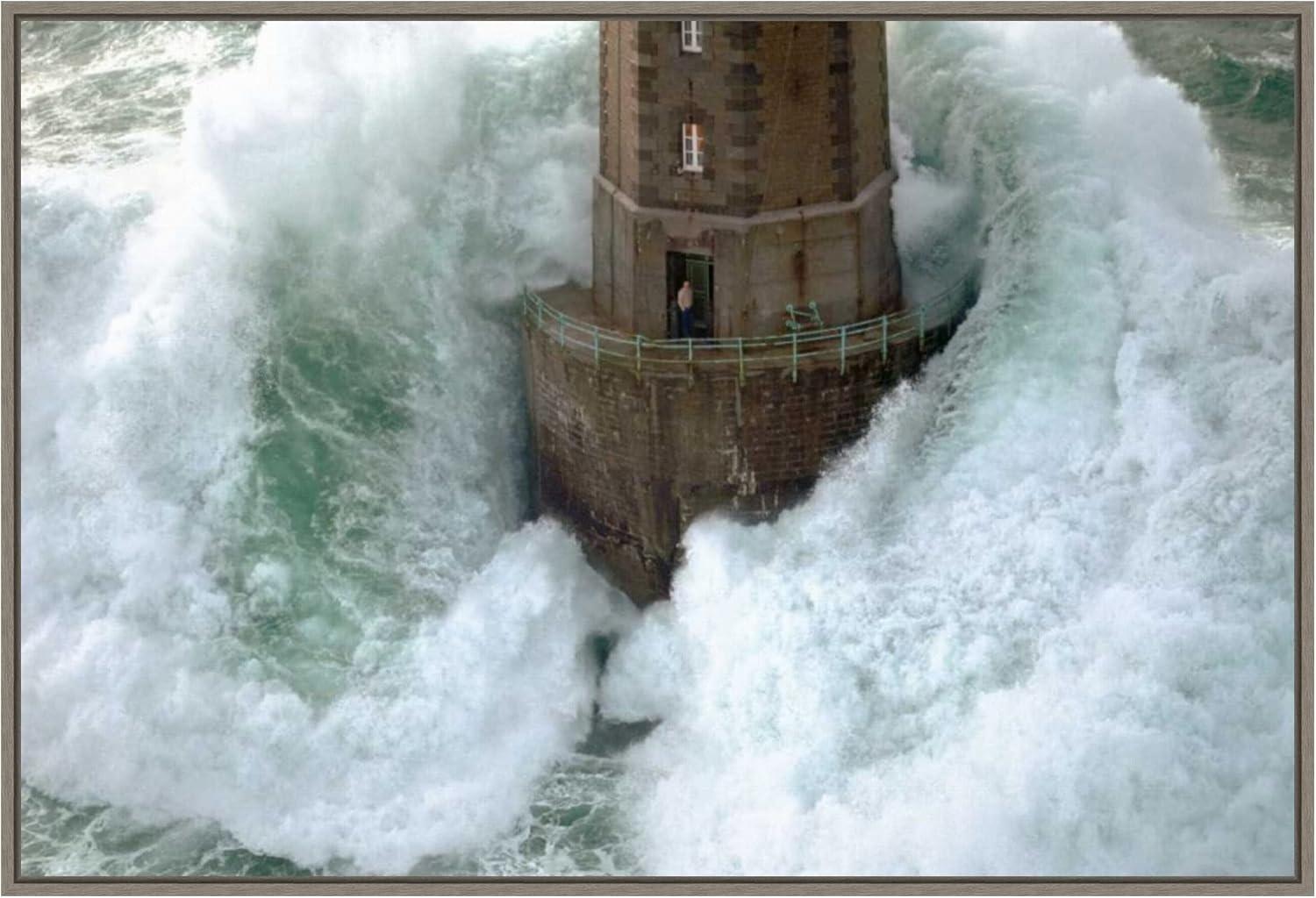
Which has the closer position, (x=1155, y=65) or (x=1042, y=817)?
(x=1042, y=817)

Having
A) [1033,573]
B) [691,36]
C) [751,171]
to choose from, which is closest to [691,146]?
[751,171]

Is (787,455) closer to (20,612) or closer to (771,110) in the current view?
(771,110)

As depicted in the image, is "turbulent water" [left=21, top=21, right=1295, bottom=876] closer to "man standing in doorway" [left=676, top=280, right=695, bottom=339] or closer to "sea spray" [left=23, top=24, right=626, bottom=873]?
"sea spray" [left=23, top=24, right=626, bottom=873]

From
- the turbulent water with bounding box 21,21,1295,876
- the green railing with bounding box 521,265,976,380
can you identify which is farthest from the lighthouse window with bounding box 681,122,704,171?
the turbulent water with bounding box 21,21,1295,876

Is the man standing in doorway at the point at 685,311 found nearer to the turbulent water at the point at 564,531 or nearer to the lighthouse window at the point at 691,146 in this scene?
the lighthouse window at the point at 691,146

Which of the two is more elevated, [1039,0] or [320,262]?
[1039,0]

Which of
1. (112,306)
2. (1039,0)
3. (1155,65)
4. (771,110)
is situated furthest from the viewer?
(1155,65)

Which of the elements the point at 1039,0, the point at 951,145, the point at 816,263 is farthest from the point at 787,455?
the point at 1039,0
